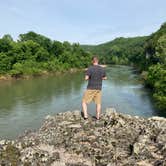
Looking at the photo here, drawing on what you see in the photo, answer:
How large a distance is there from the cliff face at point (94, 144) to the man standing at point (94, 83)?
552mm

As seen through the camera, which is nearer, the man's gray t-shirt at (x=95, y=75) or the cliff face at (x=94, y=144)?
the cliff face at (x=94, y=144)

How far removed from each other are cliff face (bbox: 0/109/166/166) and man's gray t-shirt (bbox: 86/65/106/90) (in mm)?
1267

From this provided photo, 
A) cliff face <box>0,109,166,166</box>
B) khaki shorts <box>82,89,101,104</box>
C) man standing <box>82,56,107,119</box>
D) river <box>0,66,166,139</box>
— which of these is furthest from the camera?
river <box>0,66,166,139</box>

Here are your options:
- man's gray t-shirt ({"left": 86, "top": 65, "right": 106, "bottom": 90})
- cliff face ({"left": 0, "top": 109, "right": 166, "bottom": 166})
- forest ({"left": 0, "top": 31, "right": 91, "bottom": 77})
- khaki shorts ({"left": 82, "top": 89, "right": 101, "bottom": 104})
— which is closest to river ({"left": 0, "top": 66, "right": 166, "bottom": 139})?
khaki shorts ({"left": 82, "top": 89, "right": 101, "bottom": 104})

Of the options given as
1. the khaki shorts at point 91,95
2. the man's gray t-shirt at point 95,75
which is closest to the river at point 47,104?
the khaki shorts at point 91,95

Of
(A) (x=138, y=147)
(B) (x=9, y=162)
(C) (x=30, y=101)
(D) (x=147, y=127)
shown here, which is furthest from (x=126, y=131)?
(C) (x=30, y=101)

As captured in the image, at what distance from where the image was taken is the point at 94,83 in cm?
1241

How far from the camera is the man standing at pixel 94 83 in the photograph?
1220cm

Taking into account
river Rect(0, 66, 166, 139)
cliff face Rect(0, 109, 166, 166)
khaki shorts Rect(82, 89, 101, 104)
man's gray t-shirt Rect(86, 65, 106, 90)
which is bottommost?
river Rect(0, 66, 166, 139)

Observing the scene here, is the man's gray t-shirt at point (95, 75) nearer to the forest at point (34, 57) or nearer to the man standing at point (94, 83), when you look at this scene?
the man standing at point (94, 83)

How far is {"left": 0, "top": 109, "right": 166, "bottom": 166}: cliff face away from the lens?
30.1 ft

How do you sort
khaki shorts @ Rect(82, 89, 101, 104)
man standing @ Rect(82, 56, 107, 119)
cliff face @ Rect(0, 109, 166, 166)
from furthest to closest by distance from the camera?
khaki shorts @ Rect(82, 89, 101, 104) → man standing @ Rect(82, 56, 107, 119) → cliff face @ Rect(0, 109, 166, 166)

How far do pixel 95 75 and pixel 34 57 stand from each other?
78.9 meters

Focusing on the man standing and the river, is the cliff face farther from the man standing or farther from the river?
the river
